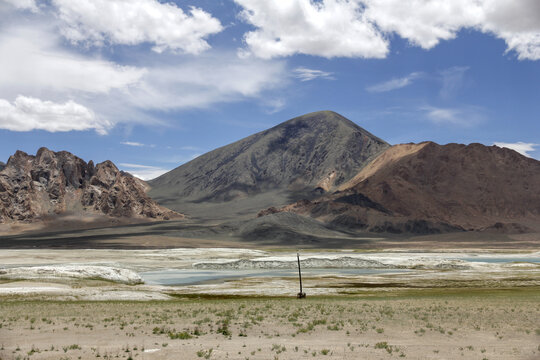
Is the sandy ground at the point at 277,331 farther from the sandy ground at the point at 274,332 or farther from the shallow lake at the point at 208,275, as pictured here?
the shallow lake at the point at 208,275

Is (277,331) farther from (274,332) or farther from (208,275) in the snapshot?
(208,275)

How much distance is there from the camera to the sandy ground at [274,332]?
21547mm

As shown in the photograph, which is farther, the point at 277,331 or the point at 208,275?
the point at 208,275

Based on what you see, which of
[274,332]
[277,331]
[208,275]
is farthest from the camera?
[208,275]

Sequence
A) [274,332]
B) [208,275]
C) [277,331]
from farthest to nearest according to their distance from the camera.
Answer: [208,275], [277,331], [274,332]

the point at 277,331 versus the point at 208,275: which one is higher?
the point at 277,331

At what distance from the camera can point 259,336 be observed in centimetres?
2550

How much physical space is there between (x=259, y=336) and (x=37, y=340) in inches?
413

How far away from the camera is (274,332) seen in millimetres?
26516

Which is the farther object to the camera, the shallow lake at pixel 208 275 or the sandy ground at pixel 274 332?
the shallow lake at pixel 208 275

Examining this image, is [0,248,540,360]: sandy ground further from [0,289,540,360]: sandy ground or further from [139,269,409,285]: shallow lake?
[139,269,409,285]: shallow lake

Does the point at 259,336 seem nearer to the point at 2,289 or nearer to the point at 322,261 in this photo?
the point at 2,289

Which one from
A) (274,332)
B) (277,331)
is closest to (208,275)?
(277,331)

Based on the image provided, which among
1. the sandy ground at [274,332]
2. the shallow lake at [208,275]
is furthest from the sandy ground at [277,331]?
the shallow lake at [208,275]
